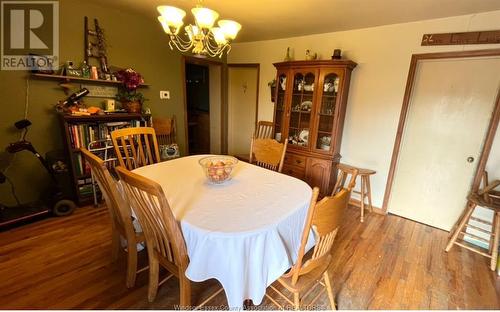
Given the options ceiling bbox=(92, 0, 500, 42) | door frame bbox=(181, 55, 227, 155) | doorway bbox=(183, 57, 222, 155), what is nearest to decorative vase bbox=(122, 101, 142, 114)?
door frame bbox=(181, 55, 227, 155)

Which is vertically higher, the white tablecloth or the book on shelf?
the book on shelf

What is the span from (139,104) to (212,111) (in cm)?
188

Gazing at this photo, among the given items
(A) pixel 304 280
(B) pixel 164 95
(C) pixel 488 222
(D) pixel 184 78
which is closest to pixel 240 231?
(A) pixel 304 280

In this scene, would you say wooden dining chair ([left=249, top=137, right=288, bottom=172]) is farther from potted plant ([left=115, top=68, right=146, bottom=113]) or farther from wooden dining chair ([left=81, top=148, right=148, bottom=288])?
potted plant ([left=115, top=68, right=146, bottom=113])

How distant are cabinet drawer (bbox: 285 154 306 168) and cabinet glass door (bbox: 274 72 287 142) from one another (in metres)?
0.31

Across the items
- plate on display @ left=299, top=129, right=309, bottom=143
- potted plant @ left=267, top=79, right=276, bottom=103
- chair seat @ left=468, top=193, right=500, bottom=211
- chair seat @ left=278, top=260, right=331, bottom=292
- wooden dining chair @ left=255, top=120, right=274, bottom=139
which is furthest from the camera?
potted plant @ left=267, top=79, right=276, bottom=103

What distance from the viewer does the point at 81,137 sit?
251cm

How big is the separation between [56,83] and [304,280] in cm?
306

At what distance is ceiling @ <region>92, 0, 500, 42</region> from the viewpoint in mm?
2092

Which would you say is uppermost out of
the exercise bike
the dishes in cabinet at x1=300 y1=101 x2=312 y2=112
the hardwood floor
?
the dishes in cabinet at x1=300 y1=101 x2=312 y2=112

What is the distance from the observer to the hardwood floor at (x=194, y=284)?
1568 millimetres

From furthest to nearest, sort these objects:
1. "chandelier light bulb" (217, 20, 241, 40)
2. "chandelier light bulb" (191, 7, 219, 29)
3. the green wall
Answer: the green wall, "chandelier light bulb" (217, 20, 241, 40), "chandelier light bulb" (191, 7, 219, 29)

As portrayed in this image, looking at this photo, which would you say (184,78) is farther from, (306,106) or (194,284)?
(194,284)

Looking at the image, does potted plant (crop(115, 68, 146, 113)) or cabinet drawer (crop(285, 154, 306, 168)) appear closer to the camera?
potted plant (crop(115, 68, 146, 113))
